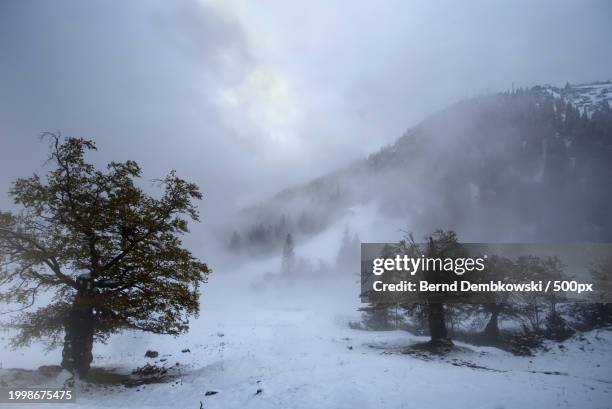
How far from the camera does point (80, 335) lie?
16.7 meters

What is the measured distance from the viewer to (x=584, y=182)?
14900cm

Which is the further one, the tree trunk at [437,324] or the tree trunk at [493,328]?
the tree trunk at [493,328]

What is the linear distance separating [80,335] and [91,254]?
4.00m

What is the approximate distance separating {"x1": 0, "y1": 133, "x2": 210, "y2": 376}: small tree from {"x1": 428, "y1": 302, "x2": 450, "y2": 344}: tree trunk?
16912 millimetres

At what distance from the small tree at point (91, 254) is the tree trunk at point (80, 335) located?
0.04 m

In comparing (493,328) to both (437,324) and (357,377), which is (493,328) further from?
(357,377)

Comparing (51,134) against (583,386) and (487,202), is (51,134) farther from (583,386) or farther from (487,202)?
(487,202)

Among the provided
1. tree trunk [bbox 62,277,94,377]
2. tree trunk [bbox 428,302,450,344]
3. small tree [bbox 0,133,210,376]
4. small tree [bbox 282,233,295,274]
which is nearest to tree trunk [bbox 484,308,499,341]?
tree trunk [bbox 428,302,450,344]

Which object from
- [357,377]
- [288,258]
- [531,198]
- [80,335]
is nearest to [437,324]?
[357,377]

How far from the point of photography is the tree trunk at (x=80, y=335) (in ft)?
53.9

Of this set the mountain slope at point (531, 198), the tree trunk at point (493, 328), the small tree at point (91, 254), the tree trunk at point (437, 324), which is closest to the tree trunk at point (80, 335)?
the small tree at point (91, 254)

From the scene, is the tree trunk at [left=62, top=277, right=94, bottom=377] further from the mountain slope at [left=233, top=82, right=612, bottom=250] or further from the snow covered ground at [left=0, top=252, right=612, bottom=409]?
the mountain slope at [left=233, top=82, right=612, bottom=250]

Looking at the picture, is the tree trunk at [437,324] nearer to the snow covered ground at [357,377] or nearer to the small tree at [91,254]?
the snow covered ground at [357,377]

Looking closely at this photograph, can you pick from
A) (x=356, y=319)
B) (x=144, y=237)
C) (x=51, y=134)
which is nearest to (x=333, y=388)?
(x=144, y=237)
